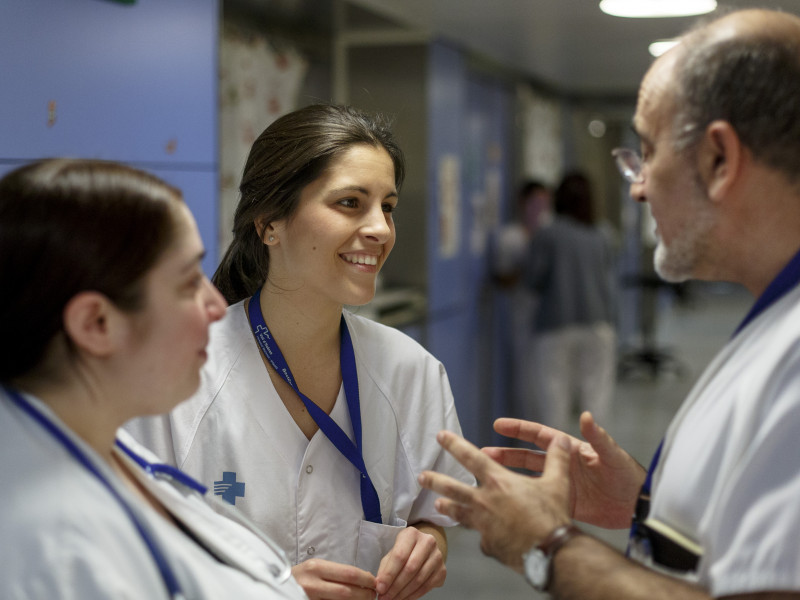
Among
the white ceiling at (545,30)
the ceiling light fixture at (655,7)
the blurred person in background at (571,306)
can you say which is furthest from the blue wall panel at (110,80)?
the blurred person in background at (571,306)

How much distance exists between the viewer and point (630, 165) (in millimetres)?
1548

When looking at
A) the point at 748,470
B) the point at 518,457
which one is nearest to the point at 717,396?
the point at 748,470

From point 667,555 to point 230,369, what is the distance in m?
1.01

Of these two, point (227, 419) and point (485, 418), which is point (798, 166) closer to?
point (227, 419)

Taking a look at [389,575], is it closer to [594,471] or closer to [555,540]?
[594,471]

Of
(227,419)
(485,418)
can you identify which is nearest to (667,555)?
(227,419)

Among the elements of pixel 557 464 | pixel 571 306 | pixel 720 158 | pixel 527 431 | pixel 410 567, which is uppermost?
pixel 720 158

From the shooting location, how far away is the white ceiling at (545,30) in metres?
4.01

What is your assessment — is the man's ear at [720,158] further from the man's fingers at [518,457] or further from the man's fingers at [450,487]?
the man's fingers at [518,457]

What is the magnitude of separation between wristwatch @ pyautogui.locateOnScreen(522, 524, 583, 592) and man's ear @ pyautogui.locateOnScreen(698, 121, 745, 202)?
565mm

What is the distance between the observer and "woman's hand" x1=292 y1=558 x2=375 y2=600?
64.6 inches

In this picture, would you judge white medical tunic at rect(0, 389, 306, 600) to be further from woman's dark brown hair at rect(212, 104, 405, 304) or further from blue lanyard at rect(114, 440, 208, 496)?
woman's dark brown hair at rect(212, 104, 405, 304)

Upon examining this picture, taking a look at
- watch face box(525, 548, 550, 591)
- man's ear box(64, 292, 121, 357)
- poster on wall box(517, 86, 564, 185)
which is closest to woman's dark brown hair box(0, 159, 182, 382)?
man's ear box(64, 292, 121, 357)

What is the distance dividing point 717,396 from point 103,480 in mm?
888
